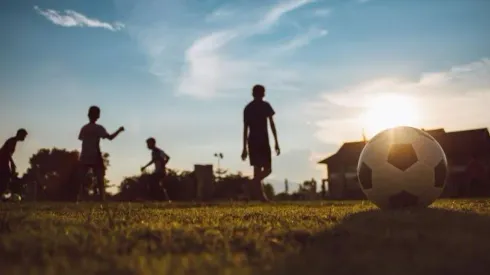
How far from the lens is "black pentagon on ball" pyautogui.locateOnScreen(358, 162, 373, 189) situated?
246 inches

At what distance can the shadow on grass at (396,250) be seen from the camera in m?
2.33

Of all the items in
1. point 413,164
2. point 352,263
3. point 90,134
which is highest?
point 90,134

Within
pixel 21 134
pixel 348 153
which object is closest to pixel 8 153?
pixel 21 134

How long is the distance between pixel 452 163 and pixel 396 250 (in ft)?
114

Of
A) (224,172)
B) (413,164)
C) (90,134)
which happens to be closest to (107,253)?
(413,164)

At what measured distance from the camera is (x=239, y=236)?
3.24 metres

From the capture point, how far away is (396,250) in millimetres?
2861

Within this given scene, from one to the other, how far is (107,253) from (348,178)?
38.1m

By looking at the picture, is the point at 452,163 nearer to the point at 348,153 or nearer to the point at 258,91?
the point at 348,153

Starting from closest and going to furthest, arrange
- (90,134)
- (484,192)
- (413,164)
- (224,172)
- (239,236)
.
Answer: (239,236) < (413,164) < (90,134) < (484,192) < (224,172)

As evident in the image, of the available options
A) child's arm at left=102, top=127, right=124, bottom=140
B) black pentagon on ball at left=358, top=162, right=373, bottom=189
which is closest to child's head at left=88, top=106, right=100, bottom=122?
A: child's arm at left=102, top=127, right=124, bottom=140

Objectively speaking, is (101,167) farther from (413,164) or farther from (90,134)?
(413,164)

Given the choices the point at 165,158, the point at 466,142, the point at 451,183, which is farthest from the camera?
the point at 466,142

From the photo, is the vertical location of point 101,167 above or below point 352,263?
above
